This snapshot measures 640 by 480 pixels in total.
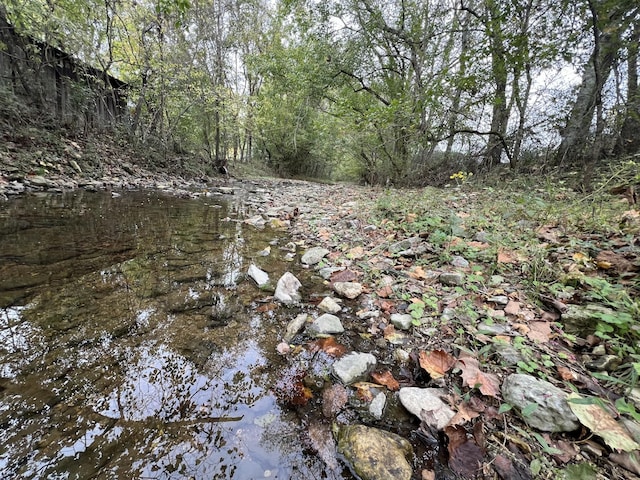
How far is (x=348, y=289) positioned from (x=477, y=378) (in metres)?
1.10

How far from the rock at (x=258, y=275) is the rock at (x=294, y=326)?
2.11 feet

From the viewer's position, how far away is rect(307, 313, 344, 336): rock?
5.56 ft

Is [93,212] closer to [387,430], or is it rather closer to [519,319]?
[387,430]

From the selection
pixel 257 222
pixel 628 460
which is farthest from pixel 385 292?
pixel 257 222

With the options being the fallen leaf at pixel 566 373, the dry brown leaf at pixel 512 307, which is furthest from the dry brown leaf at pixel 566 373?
the dry brown leaf at pixel 512 307

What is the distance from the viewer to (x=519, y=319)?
5.10ft

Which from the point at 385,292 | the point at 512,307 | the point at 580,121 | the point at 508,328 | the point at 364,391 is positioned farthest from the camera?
the point at 580,121

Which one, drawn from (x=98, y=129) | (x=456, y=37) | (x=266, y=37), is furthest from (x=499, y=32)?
(x=266, y=37)

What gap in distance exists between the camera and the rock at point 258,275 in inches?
91.5

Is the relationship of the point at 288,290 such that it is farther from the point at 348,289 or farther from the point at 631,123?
the point at 631,123

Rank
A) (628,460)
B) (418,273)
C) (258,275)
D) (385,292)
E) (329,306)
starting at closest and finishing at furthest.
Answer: (628,460) → (329,306) → (385,292) → (418,273) → (258,275)

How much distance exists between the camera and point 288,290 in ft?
7.11

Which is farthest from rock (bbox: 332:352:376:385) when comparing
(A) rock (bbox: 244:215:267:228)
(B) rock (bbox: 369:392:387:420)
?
(A) rock (bbox: 244:215:267:228)

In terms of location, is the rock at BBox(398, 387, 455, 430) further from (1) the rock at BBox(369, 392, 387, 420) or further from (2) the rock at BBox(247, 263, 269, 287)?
(2) the rock at BBox(247, 263, 269, 287)
